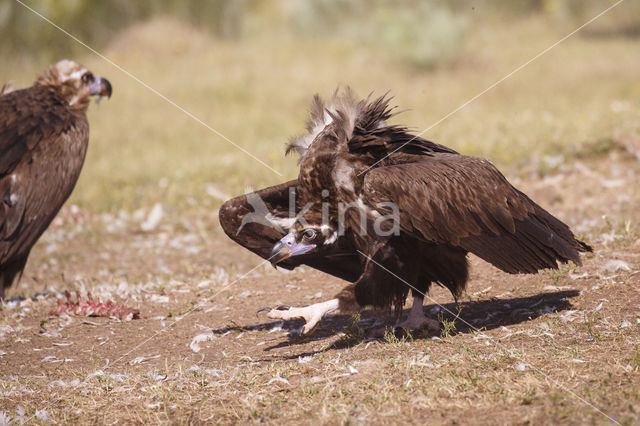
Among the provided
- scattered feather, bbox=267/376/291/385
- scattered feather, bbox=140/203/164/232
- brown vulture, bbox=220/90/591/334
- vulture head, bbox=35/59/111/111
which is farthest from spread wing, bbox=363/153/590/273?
scattered feather, bbox=140/203/164/232

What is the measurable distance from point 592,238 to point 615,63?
41.9 feet

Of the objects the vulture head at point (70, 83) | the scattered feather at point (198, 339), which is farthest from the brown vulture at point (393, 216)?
the vulture head at point (70, 83)

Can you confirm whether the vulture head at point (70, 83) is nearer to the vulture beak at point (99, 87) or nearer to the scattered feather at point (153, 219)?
the vulture beak at point (99, 87)

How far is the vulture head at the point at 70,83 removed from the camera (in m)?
7.57

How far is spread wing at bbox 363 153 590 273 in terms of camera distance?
4555 mm

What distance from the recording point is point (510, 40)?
22.5 meters

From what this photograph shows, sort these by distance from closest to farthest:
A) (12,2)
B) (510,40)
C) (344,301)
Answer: (344,301)
(12,2)
(510,40)

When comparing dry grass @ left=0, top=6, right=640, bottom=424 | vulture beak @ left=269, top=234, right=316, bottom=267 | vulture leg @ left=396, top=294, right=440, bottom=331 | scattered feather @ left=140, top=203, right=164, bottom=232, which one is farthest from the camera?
scattered feather @ left=140, top=203, right=164, bottom=232

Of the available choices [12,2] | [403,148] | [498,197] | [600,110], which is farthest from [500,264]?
[12,2]

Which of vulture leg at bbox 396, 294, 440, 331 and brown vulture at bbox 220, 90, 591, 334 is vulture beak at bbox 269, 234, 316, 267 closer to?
brown vulture at bbox 220, 90, 591, 334

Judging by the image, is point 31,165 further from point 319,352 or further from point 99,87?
point 319,352

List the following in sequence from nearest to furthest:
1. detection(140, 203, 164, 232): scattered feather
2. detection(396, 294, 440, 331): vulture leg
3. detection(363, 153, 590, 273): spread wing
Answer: detection(363, 153, 590, 273): spread wing
detection(396, 294, 440, 331): vulture leg
detection(140, 203, 164, 232): scattered feather

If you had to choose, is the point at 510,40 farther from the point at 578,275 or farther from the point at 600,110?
the point at 578,275

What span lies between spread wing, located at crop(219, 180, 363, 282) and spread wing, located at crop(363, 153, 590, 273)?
85 cm
